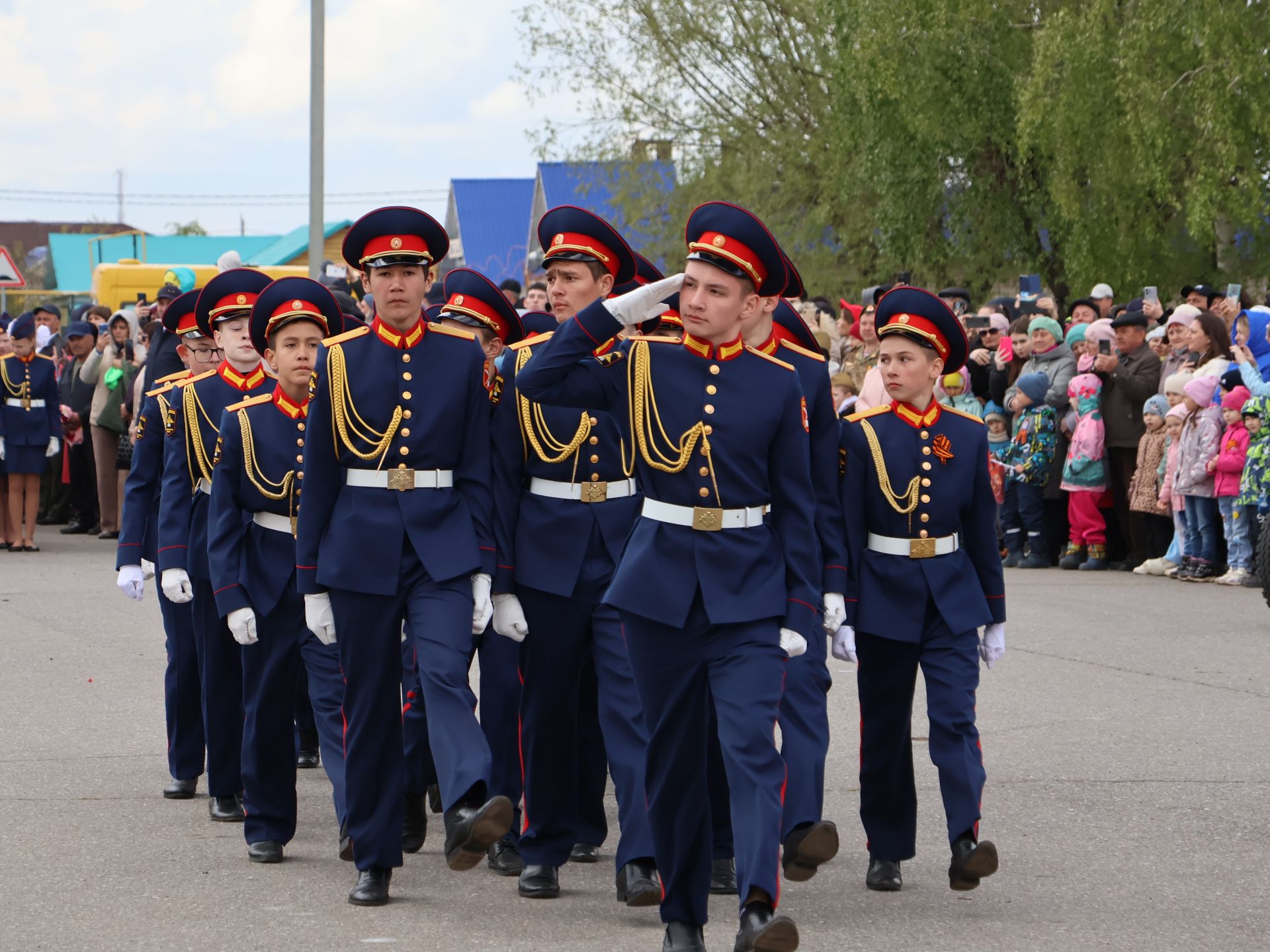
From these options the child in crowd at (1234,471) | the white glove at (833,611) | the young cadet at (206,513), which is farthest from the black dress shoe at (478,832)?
the child in crowd at (1234,471)

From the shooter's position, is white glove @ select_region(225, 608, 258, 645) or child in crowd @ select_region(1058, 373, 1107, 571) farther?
child in crowd @ select_region(1058, 373, 1107, 571)

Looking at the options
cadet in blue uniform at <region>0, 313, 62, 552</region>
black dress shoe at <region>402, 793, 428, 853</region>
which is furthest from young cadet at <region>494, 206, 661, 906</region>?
cadet in blue uniform at <region>0, 313, 62, 552</region>

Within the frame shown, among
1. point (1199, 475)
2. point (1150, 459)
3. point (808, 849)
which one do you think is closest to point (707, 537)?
point (808, 849)

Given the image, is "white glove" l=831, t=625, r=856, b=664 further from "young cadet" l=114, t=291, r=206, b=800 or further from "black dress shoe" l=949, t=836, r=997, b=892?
"young cadet" l=114, t=291, r=206, b=800

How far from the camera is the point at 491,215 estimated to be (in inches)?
2542

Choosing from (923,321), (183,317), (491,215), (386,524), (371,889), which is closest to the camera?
(386,524)

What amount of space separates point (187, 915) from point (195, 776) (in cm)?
195

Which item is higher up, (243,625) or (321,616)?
(321,616)

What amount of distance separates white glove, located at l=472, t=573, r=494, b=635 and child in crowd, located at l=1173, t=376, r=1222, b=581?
9.41 m

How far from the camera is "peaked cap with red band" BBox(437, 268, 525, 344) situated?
7246mm

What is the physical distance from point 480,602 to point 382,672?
37 cm

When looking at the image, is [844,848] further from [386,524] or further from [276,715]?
[386,524]

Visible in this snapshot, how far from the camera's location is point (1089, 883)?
6.27 m

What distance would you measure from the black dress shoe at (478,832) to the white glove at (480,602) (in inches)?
30.1
